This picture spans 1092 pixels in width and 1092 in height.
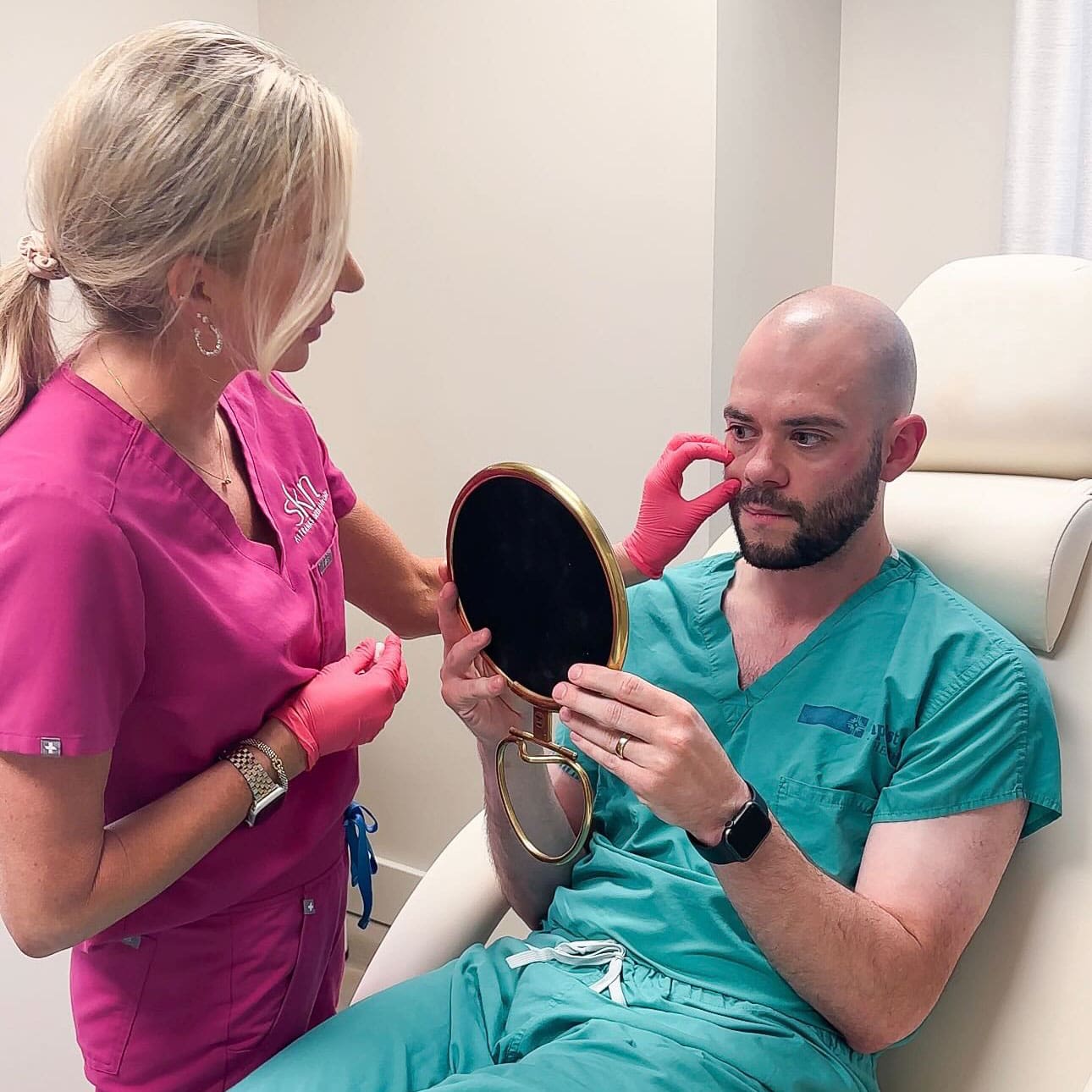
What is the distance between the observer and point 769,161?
78.6 inches

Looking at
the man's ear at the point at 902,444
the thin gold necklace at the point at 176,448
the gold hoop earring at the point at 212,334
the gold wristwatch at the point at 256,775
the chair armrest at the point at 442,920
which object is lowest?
the chair armrest at the point at 442,920

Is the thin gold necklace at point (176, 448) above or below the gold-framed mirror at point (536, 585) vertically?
above

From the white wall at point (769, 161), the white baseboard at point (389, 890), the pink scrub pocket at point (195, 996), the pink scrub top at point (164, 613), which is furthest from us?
the white baseboard at point (389, 890)

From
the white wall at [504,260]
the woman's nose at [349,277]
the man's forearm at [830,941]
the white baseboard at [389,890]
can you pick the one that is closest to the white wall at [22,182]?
the white wall at [504,260]

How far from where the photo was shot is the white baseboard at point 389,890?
262 cm

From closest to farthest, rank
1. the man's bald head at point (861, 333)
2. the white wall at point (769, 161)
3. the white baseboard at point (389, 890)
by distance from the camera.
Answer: the man's bald head at point (861, 333)
the white wall at point (769, 161)
the white baseboard at point (389, 890)

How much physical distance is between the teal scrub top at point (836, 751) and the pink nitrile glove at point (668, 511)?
5.3 inches

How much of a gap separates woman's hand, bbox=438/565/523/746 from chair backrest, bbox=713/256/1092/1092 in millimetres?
563

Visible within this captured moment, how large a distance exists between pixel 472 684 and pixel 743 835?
0.97 ft

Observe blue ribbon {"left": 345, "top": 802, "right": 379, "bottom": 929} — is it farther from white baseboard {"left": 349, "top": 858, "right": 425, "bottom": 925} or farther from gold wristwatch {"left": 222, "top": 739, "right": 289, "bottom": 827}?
white baseboard {"left": 349, "top": 858, "right": 425, "bottom": 925}

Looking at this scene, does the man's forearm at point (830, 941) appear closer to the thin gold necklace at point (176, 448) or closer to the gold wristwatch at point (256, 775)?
the gold wristwatch at point (256, 775)

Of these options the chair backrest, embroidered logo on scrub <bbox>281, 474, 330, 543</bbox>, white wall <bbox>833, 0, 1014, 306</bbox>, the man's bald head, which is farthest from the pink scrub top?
white wall <bbox>833, 0, 1014, 306</bbox>

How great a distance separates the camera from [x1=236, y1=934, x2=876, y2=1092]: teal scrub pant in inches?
43.1

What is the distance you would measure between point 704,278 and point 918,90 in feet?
1.83
